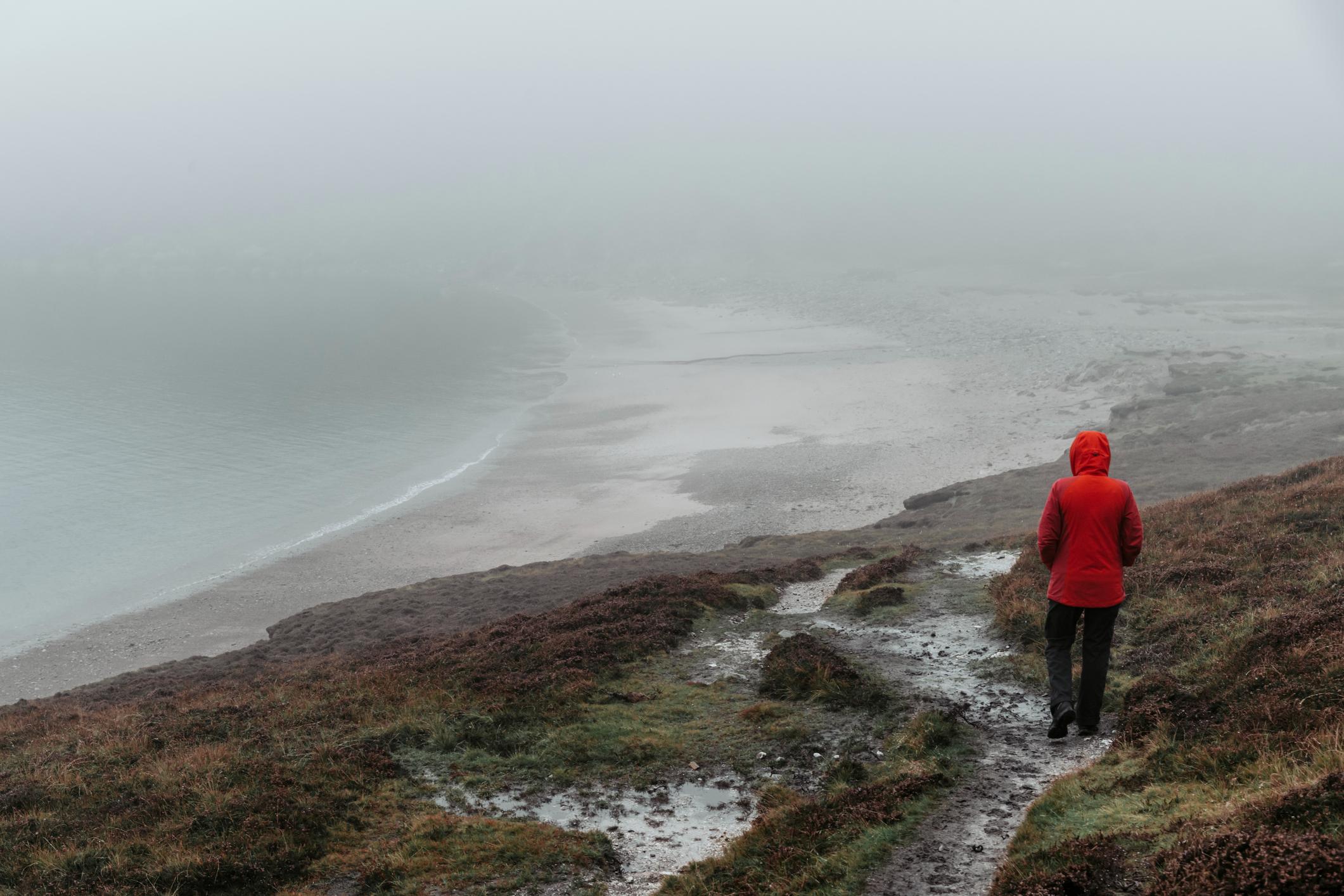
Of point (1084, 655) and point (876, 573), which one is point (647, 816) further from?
point (876, 573)

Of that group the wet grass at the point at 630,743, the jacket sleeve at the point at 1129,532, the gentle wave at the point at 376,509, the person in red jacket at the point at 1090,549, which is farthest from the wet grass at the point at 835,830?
the gentle wave at the point at 376,509

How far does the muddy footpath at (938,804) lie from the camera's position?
7.53 metres

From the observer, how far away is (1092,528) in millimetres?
8758

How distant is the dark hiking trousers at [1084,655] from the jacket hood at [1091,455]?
1374mm

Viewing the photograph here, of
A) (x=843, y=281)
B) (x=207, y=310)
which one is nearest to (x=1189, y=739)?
(x=843, y=281)

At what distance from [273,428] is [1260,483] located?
71.1 meters

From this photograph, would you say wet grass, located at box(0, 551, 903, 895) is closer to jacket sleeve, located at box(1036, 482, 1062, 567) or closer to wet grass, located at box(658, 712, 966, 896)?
wet grass, located at box(658, 712, 966, 896)

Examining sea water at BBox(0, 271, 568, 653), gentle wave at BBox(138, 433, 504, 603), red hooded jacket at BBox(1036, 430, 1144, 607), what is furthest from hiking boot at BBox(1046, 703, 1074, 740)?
gentle wave at BBox(138, 433, 504, 603)

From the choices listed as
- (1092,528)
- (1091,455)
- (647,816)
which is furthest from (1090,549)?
(647,816)

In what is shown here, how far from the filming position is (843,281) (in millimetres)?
159500

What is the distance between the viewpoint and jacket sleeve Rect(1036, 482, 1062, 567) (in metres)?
8.94

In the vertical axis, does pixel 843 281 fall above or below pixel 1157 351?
above

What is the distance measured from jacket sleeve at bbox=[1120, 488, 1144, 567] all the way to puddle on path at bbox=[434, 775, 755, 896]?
4582 mm

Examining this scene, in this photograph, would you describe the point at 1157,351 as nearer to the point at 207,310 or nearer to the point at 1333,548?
the point at 1333,548
